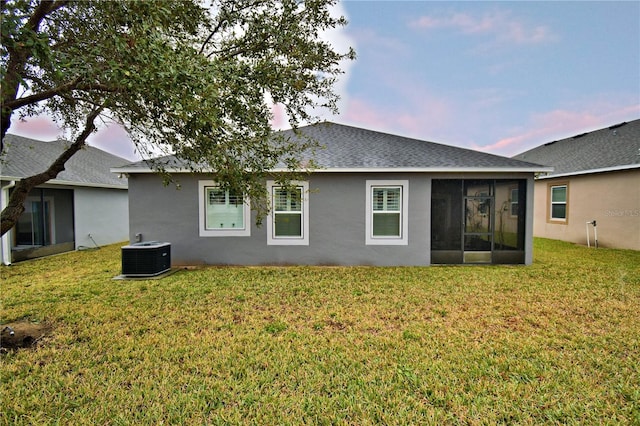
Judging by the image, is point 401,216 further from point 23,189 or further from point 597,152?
point 597,152

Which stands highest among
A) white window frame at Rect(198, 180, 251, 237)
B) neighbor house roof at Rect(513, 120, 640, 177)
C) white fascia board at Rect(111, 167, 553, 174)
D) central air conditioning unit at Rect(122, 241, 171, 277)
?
neighbor house roof at Rect(513, 120, 640, 177)

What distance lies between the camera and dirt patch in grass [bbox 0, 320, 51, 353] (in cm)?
378

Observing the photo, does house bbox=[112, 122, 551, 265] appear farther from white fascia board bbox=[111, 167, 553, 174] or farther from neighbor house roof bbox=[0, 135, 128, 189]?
neighbor house roof bbox=[0, 135, 128, 189]

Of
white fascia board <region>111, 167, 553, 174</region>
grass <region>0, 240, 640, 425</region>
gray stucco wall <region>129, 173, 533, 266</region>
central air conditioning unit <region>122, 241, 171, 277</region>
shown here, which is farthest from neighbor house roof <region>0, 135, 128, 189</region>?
grass <region>0, 240, 640, 425</region>

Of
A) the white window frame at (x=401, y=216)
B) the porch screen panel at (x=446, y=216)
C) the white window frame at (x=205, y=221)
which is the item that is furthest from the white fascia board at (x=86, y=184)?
the porch screen panel at (x=446, y=216)

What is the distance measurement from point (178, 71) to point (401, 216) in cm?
680

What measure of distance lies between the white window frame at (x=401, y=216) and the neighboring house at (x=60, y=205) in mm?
9779

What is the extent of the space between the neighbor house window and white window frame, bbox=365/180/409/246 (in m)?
9.80

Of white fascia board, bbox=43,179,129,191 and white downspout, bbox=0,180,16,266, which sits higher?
white fascia board, bbox=43,179,129,191

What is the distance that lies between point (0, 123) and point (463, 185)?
374 inches

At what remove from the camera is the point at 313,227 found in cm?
849

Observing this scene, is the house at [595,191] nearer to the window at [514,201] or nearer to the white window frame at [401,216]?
the window at [514,201]

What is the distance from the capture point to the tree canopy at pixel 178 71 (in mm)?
2953

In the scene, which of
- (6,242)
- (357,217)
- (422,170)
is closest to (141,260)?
(6,242)
